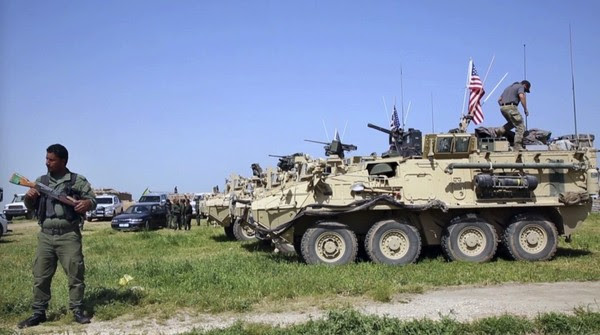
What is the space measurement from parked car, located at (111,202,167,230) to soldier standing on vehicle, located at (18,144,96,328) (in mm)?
18117

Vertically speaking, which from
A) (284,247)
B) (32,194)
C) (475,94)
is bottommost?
(284,247)

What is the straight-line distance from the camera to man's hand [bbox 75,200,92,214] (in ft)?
23.6

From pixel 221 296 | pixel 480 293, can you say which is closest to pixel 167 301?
pixel 221 296

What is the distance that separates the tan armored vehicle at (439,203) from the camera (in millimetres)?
11758

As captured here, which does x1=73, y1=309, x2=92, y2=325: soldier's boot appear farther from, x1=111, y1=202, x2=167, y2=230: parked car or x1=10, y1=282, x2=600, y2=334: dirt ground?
x1=111, y1=202, x2=167, y2=230: parked car

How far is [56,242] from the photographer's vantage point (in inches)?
283

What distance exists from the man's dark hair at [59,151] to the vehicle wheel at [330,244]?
5.37m

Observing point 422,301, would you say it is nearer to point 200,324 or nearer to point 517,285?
point 517,285

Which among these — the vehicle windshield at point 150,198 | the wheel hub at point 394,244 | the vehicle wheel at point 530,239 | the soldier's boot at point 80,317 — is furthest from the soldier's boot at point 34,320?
the vehicle windshield at point 150,198

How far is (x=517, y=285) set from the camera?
9297mm

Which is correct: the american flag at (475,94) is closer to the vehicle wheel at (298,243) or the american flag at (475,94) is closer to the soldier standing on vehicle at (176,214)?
the vehicle wheel at (298,243)

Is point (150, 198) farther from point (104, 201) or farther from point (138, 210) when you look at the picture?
point (138, 210)

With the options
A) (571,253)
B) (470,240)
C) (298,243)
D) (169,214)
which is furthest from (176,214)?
(571,253)

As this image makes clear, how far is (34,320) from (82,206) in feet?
4.66
